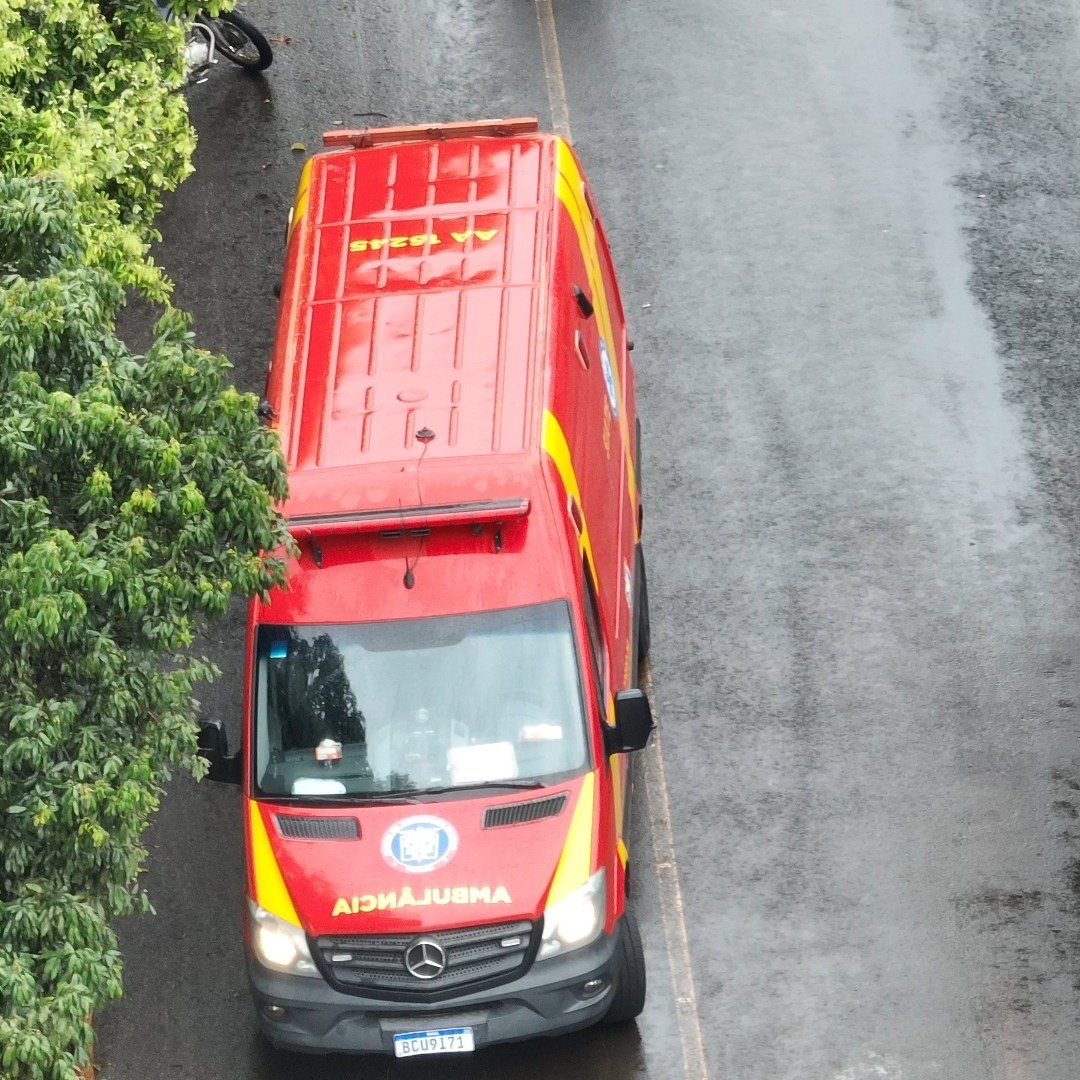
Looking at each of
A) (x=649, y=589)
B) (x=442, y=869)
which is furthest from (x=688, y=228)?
(x=442, y=869)

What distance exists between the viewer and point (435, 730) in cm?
888

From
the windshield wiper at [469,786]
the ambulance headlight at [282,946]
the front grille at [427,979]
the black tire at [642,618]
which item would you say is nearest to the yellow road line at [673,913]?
the black tire at [642,618]

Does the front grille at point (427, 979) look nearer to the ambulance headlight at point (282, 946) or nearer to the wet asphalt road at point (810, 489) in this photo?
the ambulance headlight at point (282, 946)

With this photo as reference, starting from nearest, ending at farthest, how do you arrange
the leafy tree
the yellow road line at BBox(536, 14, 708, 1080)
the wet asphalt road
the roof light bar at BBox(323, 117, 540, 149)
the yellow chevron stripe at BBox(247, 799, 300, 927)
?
the leafy tree < the yellow chevron stripe at BBox(247, 799, 300, 927) < the yellow road line at BBox(536, 14, 708, 1080) < the wet asphalt road < the roof light bar at BBox(323, 117, 540, 149)

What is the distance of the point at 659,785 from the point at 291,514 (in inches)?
126

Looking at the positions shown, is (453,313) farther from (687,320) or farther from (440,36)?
(440,36)

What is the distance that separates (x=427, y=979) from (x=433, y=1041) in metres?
0.32

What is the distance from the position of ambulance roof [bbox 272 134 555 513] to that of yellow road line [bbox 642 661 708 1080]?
2709 millimetres

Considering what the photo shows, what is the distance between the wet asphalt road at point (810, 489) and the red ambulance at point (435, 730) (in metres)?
1.11

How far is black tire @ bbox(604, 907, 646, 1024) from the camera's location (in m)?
9.34

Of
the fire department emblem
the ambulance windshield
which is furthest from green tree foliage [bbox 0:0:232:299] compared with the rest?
the fire department emblem

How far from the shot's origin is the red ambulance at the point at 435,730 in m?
8.72

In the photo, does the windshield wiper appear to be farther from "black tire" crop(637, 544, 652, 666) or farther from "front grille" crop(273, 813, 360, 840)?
"black tire" crop(637, 544, 652, 666)

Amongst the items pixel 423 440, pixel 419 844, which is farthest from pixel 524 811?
pixel 423 440
